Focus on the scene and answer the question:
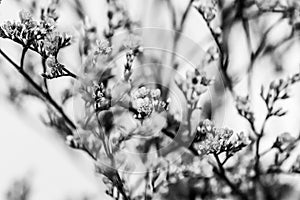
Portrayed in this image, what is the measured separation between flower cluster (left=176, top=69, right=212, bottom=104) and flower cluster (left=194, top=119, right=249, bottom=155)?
4cm

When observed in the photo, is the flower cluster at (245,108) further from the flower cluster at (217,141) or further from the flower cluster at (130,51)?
the flower cluster at (130,51)

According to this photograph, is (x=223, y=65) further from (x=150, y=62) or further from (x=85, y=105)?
(x=85, y=105)

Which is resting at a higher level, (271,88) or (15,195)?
(271,88)

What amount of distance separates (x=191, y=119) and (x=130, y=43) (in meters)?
0.15

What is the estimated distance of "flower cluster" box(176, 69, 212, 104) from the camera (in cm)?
67

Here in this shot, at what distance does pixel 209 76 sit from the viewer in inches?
26.8

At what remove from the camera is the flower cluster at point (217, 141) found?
0.63 meters

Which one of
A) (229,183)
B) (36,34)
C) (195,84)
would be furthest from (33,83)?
(229,183)

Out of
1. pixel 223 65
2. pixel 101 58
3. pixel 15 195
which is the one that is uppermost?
pixel 223 65

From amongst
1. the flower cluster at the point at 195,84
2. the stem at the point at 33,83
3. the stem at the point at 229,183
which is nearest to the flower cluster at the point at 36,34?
the stem at the point at 33,83

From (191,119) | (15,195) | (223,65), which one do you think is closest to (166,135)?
(191,119)

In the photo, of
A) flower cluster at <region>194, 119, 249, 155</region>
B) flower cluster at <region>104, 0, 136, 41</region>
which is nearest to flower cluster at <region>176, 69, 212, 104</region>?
flower cluster at <region>194, 119, 249, 155</region>

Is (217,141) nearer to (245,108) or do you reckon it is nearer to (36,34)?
(245,108)

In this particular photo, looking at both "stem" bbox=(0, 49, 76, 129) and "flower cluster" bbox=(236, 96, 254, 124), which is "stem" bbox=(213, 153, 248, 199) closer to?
"flower cluster" bbox=(236, 96, 254, 124)
